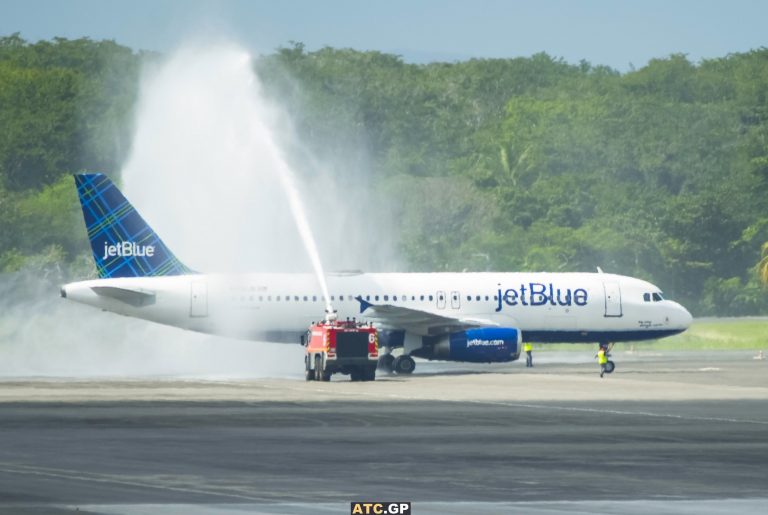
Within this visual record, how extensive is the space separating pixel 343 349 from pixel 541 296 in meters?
12.5

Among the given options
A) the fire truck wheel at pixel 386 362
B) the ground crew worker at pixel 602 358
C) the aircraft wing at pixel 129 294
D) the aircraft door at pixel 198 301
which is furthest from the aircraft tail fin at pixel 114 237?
Answer: the ground crew worker at pixel 602 358

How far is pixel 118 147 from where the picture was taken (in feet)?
438

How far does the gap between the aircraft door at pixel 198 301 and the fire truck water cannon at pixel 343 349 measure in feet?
23.3

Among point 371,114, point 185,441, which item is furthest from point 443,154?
point 185,441

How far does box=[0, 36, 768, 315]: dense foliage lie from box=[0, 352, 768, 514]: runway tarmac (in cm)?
5868

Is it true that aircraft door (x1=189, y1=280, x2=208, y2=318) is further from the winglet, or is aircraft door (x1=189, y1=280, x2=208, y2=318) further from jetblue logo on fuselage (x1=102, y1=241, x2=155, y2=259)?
the winglet

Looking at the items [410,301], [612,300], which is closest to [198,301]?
[410,301]

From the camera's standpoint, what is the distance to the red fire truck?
58.3 m

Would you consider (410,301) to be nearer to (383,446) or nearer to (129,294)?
(129,294)

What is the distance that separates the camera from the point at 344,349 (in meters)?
58.8

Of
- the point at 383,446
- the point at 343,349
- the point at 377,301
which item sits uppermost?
the point at 377,301

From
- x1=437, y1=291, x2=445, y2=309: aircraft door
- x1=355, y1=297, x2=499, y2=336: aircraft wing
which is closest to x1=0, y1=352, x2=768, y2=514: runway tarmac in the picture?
x1=355, y1=297, x2=499, y2=336: aircraft wing

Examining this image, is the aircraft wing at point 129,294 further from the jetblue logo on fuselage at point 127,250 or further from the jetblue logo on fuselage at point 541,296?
the jetblue logo on fuselage at point 541,296

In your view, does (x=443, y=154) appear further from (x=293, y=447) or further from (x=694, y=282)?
(x=293, y=447)
